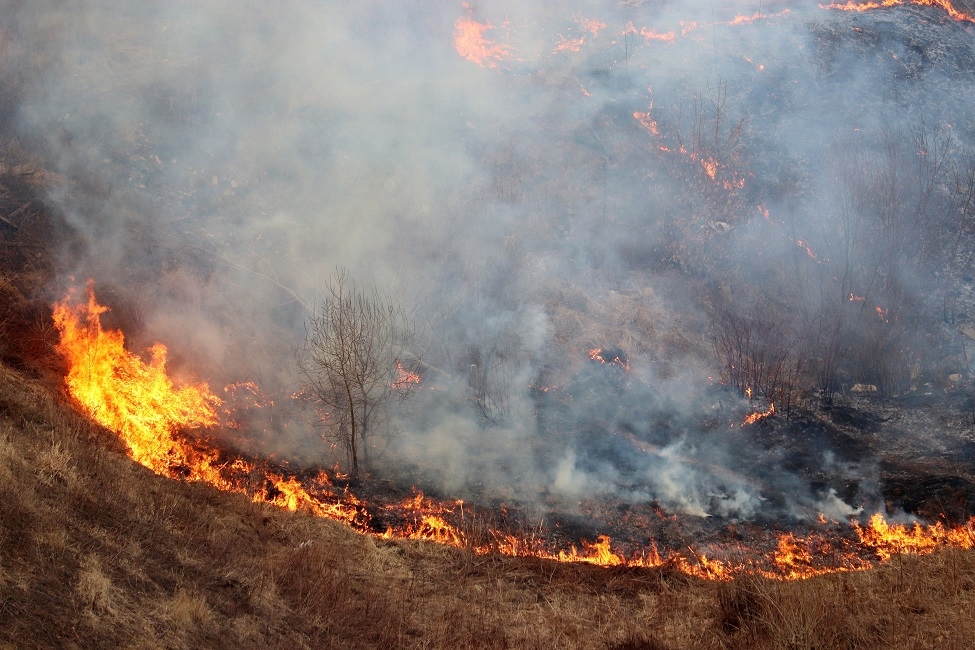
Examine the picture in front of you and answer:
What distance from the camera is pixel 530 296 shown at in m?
21.9

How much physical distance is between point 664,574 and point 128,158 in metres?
19.2

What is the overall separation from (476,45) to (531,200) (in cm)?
776

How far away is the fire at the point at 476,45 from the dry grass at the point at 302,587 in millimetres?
18585

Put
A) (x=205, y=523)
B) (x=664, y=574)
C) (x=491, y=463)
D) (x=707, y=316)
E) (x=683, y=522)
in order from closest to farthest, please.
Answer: (x=205, y=523) < (x=664, y=574) < (x=683, y=522) < (x=491, y=463) < (x=707, y=316)

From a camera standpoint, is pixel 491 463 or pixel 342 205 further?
pixel 342 205

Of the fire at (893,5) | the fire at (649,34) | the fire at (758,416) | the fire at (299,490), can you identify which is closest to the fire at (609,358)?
the fire at (299,490)

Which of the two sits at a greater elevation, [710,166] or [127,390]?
[710,166]

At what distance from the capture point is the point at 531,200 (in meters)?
23.9

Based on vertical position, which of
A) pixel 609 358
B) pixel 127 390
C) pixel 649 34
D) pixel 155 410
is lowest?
pixel 155 410

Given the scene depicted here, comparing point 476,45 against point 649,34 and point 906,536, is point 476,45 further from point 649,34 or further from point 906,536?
point 906,536

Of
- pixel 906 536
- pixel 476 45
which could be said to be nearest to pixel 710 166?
pixel 476 45

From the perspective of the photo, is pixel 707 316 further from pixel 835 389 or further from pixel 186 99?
pixel 186 99

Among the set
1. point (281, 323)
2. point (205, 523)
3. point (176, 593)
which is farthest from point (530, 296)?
point (176, 593)

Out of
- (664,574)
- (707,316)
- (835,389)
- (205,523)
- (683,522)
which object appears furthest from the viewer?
(707,316)
